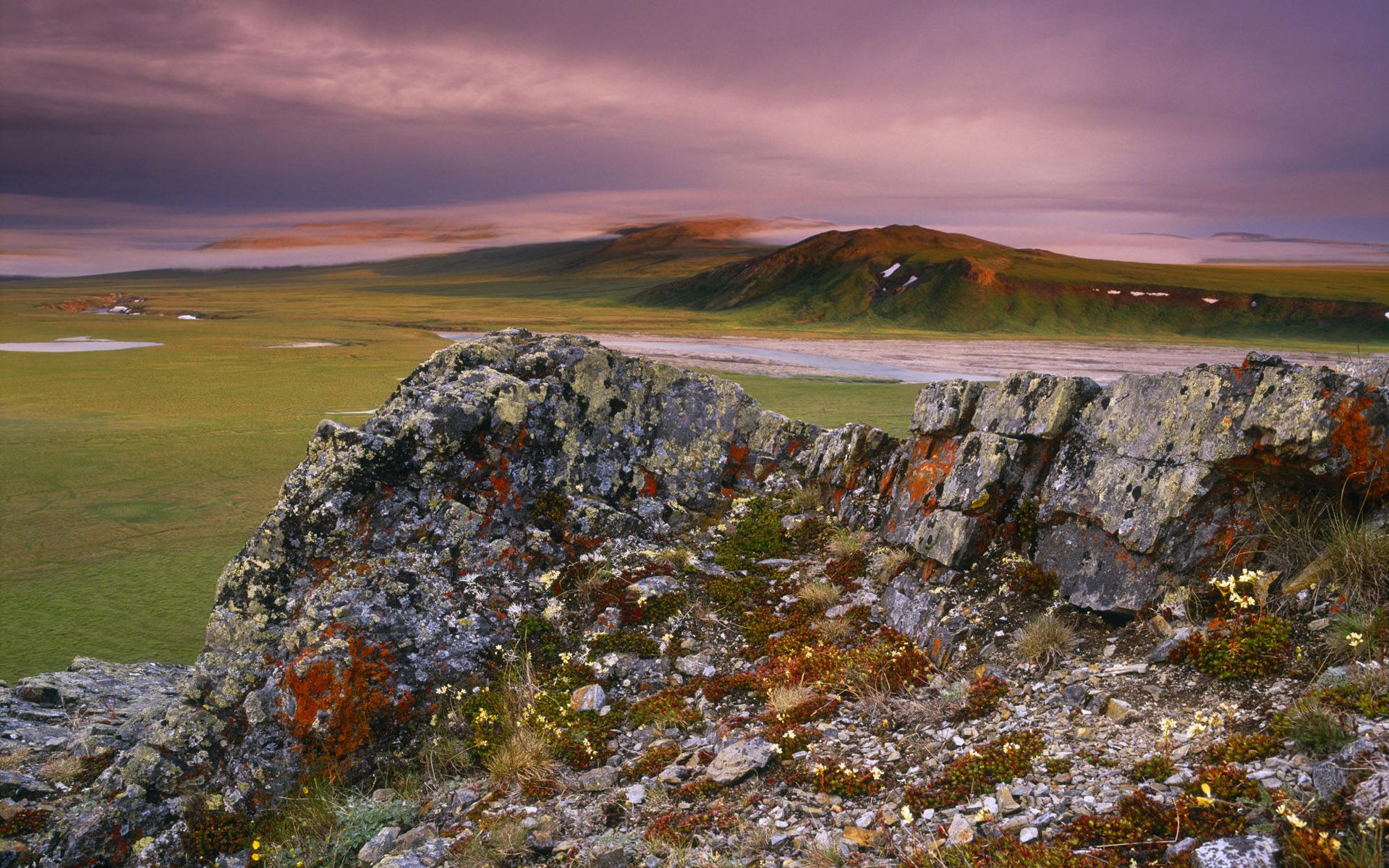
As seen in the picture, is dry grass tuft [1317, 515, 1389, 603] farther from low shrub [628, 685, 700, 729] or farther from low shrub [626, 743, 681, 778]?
low shrub [626, 743, 681, 778]

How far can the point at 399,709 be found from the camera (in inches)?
304

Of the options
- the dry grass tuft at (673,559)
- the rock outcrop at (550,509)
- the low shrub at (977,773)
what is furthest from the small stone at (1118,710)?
the dry grass tuft at (673,559)

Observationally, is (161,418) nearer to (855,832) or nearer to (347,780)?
(347,780)

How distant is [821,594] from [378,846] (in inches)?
192

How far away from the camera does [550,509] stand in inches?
386

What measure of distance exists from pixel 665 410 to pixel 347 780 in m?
6.02

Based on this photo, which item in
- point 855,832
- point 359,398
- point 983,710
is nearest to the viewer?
point 855,832

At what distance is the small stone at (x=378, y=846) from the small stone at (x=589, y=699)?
1841mm

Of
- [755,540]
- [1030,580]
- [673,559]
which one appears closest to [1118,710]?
[1030,580]

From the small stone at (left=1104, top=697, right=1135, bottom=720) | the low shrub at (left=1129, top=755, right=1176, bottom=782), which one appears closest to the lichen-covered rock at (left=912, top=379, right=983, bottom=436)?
the small stone at (left=1104, top=697, right=1135, bottom=720)

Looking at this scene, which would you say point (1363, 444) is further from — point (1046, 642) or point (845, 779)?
point (845, 779)

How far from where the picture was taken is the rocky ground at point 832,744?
4785 millimetres

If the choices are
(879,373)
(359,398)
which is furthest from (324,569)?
(879,373)

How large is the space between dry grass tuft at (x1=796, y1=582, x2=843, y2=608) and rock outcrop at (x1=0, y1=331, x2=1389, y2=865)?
0.62 meters
